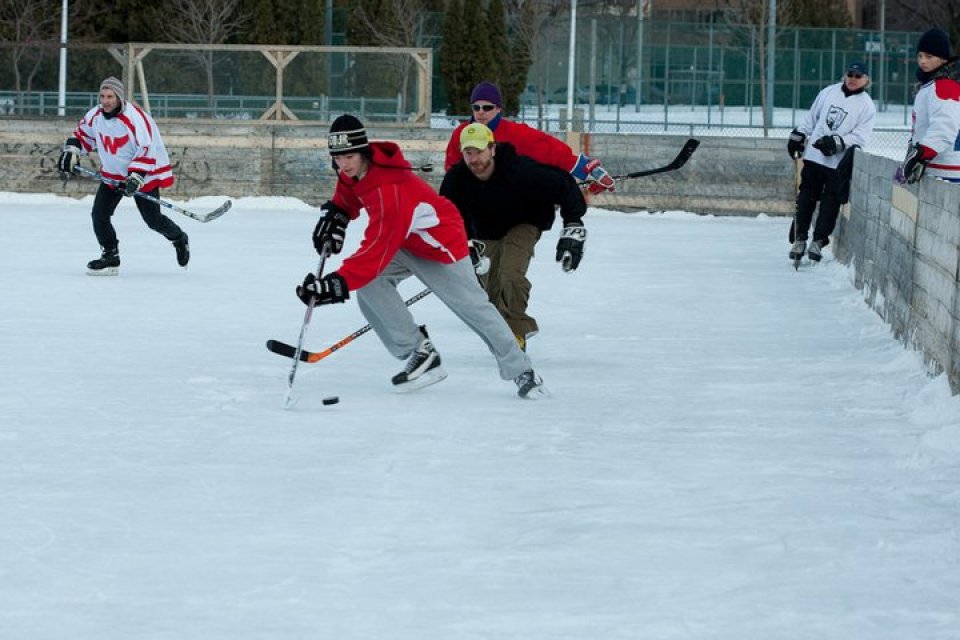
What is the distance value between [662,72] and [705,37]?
276cm

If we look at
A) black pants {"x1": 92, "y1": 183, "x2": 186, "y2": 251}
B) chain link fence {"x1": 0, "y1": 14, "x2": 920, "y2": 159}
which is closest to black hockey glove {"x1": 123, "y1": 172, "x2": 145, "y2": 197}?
black pants {"x1": 92, "y1": 183, "x2": 186, "y2": 251}

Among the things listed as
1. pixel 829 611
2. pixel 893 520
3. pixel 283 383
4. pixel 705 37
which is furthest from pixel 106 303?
pixel 705 37

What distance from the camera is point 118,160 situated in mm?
10875

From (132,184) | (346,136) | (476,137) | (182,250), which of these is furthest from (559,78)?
(346,136)

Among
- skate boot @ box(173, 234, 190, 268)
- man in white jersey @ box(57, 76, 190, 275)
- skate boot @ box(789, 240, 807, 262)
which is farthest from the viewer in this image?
skate boot @ box(789, 240, 807, 262)

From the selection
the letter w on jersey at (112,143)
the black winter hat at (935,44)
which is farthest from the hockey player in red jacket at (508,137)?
the letter w on jersey at (112,143)

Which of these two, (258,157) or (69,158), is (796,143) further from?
(258,157)

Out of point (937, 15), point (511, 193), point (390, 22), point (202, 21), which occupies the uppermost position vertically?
point (937, 15)

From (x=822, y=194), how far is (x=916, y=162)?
375 centimetres

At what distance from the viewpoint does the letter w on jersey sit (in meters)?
10.8

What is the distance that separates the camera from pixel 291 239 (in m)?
13.8

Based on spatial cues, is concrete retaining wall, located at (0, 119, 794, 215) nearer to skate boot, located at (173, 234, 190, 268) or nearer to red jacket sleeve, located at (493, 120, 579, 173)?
skate boot, located at (173, 234, 190, 268)

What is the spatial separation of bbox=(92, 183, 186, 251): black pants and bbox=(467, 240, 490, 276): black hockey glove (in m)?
4.05

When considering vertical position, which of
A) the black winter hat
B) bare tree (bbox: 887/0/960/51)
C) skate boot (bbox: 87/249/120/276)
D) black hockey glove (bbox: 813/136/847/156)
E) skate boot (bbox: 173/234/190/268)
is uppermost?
bare tree (bbox: 887/0/960/51)
